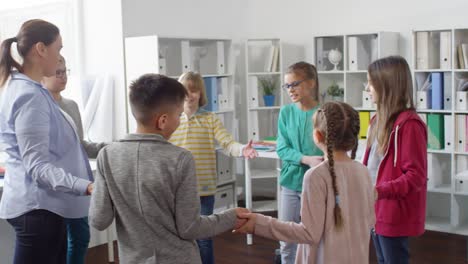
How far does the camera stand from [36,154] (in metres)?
2.21

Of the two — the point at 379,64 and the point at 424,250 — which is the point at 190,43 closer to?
the point at 424,250

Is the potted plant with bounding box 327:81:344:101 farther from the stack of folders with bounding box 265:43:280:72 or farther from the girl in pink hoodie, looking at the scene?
the girl in pink hoodie

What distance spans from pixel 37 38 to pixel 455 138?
11.9 ft

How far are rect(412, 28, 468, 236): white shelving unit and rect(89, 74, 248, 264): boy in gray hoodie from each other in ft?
11.3

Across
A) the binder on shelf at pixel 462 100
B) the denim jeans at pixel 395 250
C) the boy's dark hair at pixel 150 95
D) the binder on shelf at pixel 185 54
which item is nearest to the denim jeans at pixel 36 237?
the boy's dark hair at pixel 150 95

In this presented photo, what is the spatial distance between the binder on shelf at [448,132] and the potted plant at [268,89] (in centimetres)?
166

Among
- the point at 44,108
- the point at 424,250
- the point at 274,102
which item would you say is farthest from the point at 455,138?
the point at 44,108

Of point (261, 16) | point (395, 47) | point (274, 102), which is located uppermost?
point (261, 16)

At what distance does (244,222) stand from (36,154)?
793mm

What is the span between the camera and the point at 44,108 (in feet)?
7.42

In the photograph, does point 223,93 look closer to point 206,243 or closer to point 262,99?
point 262,99

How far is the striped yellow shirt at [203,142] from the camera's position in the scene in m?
3.37

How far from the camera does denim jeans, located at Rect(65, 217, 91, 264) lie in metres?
2.82

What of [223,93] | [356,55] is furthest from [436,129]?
[223,93]
